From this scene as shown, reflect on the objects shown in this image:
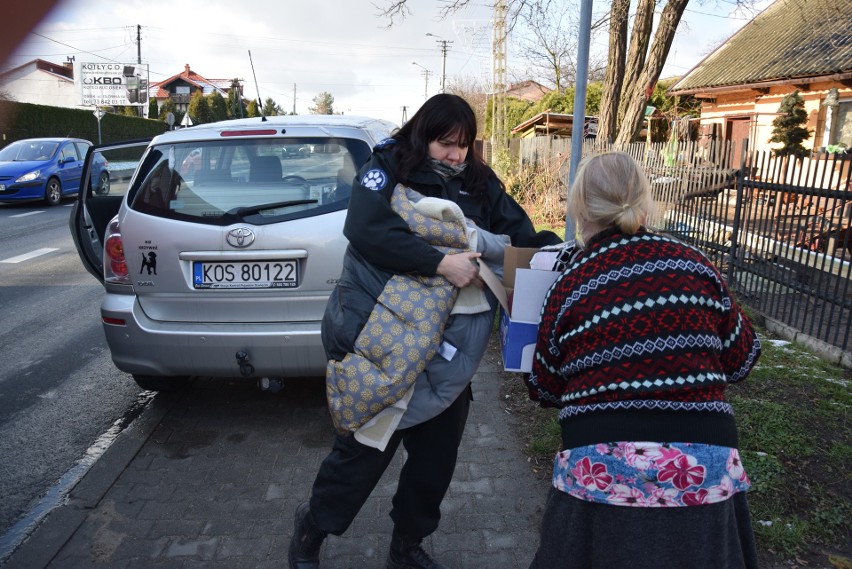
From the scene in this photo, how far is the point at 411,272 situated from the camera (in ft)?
7.66

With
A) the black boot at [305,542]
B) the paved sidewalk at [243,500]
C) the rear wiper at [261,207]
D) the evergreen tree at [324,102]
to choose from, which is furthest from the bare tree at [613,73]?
the evergreen tree at [324,102]

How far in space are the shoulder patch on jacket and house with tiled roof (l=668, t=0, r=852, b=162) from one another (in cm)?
1140

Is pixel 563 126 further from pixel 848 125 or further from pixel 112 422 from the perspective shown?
pixel 112 422

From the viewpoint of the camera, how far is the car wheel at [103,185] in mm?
5359

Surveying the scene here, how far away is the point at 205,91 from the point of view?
187ft

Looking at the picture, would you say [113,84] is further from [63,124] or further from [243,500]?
[63,124]

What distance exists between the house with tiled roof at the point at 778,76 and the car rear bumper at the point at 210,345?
35.1ft

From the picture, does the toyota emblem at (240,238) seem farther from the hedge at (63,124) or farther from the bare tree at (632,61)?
the bare tree at (632,61)

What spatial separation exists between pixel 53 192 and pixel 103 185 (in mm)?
13839

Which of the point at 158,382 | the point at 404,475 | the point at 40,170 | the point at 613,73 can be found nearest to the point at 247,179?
the point at 158,382

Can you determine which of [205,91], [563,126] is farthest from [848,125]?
[205,91]

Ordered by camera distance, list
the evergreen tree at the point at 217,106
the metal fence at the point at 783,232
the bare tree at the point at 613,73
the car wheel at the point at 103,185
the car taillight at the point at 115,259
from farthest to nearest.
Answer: the evergreen tree at the point at 217,106 < the bare tree at the point at 613,73 < the metal fence at the point at 783,232 < the car wheel at the point at 103,185 < the car taillight at the point at 115,259

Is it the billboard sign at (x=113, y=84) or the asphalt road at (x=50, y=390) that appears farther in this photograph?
the asphalt road at (x=50, y=390)

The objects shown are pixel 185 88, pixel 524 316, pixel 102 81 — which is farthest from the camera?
pixel 185 88
